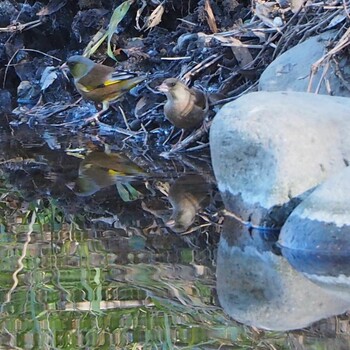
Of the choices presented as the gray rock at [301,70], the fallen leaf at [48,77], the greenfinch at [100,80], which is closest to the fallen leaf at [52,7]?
the fallen leaf at [48,77]

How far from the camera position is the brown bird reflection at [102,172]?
262 inches

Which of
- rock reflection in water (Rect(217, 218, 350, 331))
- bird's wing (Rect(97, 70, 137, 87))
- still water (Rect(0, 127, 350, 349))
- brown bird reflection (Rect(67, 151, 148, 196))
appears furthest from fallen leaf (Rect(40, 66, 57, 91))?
rock reflection in water (Rect(217, 218, 350, 331))

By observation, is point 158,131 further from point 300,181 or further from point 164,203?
point 300,181

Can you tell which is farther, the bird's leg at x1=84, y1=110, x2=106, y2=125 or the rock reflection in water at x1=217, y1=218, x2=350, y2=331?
the bird's leg at x1=84, y1=110, x2=106, y2=125

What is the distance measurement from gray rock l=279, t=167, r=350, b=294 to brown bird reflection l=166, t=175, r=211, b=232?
2.81ft

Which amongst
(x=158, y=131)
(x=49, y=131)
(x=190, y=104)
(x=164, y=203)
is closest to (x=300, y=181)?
(x=164, y=203)

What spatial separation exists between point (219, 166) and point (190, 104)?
7.58 feet

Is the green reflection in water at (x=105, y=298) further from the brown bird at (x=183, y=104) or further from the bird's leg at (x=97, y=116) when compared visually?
the bird's leg at (x=97, y=116)

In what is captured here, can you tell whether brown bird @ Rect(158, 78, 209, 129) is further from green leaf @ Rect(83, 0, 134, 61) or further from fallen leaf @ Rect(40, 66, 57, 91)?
fallen leaf @ Rect(40, 66, 57, 91)

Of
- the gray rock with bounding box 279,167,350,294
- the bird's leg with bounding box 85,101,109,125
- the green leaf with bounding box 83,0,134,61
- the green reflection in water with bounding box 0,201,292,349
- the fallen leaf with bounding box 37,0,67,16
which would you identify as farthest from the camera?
the fallen leaf with bounding box 37,0,67,16

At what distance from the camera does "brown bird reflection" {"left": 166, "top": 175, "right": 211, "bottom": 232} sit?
18.1 ft

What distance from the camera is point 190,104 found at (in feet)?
25.3

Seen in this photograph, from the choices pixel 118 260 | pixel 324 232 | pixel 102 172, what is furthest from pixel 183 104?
pixel 324 232

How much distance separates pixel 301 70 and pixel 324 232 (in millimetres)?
2661
